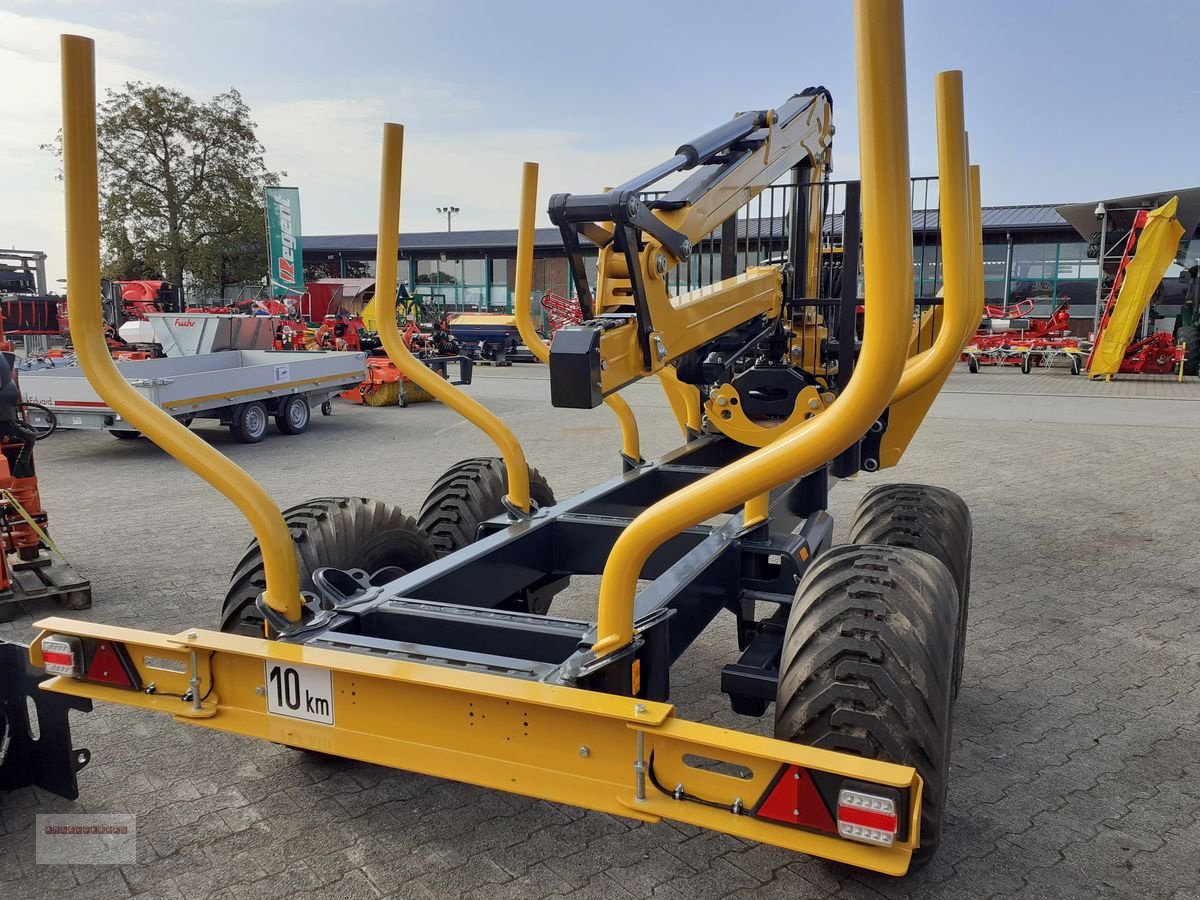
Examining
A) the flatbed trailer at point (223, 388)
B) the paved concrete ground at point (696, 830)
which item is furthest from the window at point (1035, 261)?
the paved concrete ground at point (696, 830)

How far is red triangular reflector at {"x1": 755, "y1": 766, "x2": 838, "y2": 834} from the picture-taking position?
209 centimetres

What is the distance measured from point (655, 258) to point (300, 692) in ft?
6.36

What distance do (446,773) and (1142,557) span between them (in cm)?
579

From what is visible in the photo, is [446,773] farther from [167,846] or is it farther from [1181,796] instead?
[1181,796]

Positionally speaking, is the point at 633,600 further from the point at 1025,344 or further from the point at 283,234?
the point at 283,234

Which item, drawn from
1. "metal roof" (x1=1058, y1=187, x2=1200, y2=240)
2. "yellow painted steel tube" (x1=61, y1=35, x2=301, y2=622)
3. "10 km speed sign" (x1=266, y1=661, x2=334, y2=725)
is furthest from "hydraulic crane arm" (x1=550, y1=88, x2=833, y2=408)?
"metal roof" (x1=1058, y1=187, x2=1200, y2=240)

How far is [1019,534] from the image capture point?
23.4 ft

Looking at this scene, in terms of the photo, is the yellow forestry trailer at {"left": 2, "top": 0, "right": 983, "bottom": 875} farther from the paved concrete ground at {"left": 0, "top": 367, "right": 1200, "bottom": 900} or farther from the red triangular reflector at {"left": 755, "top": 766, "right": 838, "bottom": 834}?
the paved concrete ground at {"left": 0, "top": 367, "right": 1200, "bottom": 900}

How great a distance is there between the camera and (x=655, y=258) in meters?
3.45

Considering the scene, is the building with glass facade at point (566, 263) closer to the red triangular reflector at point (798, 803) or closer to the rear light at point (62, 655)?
the red triangular reflector at point (798, 803)

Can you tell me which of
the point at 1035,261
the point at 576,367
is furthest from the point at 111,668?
the point at 1035,261

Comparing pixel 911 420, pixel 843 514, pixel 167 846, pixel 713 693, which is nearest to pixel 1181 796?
pixel 713 693

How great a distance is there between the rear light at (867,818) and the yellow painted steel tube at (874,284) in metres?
0.73

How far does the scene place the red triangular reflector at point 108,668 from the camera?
9.21 ft
